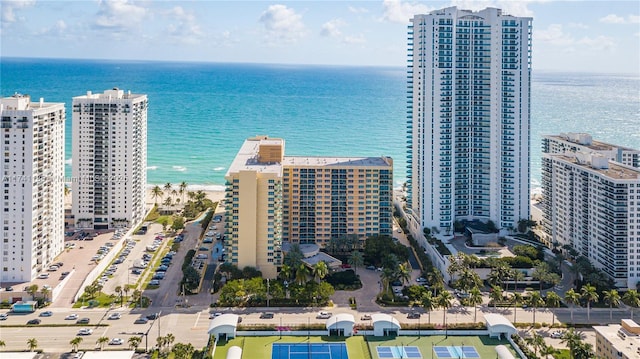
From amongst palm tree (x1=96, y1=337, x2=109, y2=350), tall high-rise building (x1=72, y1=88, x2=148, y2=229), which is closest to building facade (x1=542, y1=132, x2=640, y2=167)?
tall high-rise building (x1=72, y1=88, x2=148, y2=229)

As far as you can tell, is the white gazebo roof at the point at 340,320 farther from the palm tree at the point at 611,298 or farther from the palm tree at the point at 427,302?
the palm tree at the point at 611,298

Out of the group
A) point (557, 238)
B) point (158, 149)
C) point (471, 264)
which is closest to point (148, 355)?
point (471, 264)

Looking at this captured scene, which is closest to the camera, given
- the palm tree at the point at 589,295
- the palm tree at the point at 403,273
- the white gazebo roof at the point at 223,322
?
the white gazebo roof at the point at 223,322

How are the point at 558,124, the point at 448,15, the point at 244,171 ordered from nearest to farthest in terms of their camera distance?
the point at 244,171, the point at 448,15, the point at 558,124

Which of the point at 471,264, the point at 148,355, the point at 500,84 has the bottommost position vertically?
the point at 148,355

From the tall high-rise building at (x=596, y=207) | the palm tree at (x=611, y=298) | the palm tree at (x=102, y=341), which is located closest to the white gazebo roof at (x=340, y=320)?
the palm tree at (x=102, y=341)

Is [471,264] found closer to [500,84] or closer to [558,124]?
[500,84]
